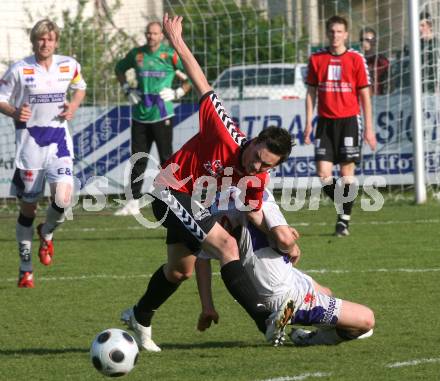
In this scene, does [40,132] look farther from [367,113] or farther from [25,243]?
→ [367,113]

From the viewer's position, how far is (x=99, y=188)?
1642cm

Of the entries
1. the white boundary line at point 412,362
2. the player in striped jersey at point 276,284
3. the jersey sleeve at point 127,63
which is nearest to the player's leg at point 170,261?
the player in striped jersey at point 276,284

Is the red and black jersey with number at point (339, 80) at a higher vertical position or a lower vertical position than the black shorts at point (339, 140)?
higher

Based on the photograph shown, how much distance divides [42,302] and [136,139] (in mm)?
5607

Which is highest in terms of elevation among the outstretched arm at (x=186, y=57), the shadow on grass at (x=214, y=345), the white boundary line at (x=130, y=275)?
the outstretched arm at (x=186, y=57)

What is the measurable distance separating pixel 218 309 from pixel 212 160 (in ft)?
5.91

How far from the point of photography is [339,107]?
12453 millimetres

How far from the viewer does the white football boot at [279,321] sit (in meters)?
6.16

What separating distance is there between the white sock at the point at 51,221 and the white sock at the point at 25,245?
142 mm

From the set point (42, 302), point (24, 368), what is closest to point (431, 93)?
point (42, 302)

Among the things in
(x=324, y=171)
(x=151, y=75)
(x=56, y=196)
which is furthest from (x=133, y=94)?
(x=56, y=196)

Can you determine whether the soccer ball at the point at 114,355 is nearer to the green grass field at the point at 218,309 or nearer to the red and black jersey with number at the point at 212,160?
the green grass field at the point at 218,309

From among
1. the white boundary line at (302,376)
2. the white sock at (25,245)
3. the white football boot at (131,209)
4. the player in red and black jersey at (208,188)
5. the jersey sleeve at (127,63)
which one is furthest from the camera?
the white football boot at (131,209)

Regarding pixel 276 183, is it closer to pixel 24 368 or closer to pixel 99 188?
pixel 99 188
